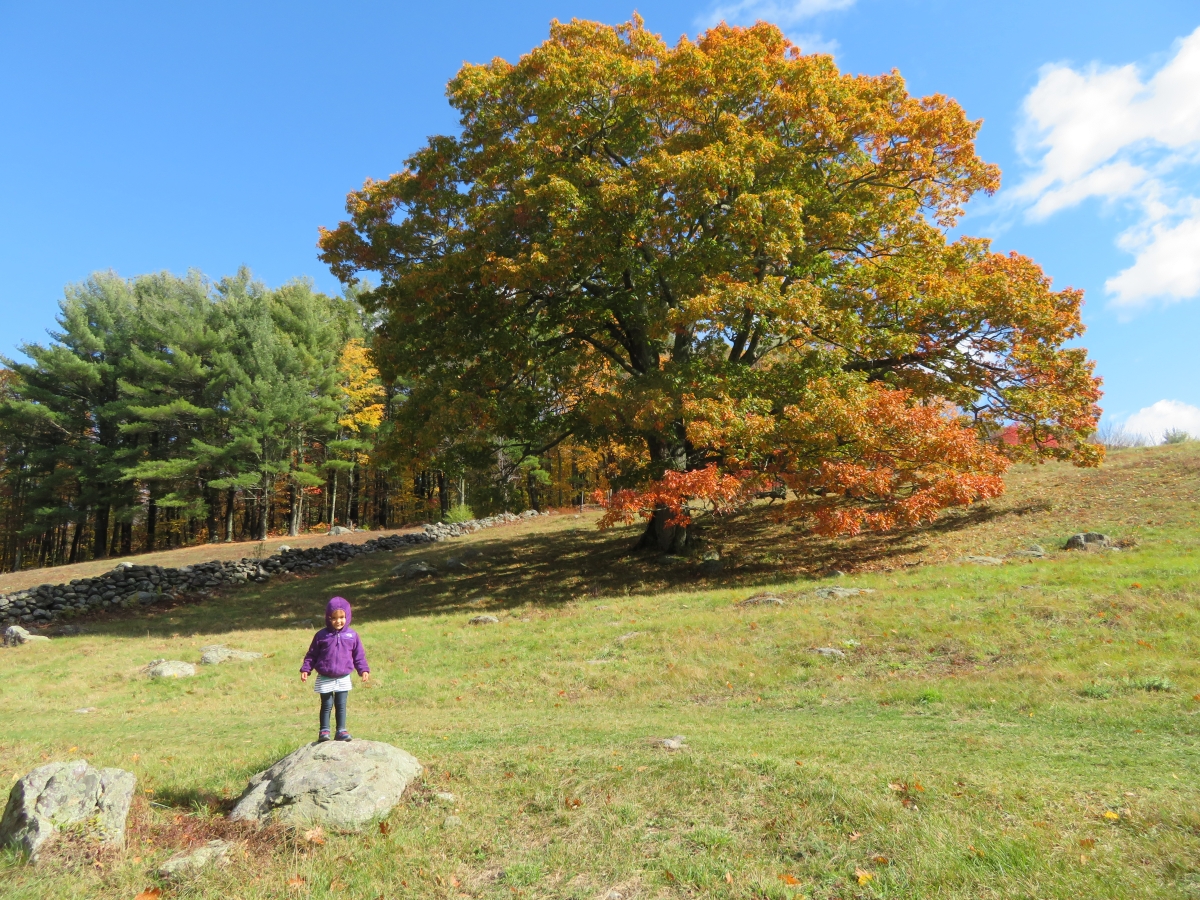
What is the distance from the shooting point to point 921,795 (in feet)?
17.1

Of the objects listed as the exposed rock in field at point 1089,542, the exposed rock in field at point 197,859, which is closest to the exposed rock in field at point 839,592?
the exposed rock in field at point 1089,542

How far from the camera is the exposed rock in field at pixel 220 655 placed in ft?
45.5

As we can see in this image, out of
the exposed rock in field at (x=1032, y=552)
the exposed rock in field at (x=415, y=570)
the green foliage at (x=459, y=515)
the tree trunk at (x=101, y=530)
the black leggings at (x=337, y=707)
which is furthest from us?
the tree trunk at (x=101, y=530)

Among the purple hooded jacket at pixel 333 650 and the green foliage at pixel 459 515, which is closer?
the purple hooded jacket at pixel 333 650

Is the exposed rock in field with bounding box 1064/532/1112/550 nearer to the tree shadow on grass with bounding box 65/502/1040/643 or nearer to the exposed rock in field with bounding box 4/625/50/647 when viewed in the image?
the tree shadow on grass with bounding box 65/502/1040/643

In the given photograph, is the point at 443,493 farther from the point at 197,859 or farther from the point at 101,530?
the point at 197,859

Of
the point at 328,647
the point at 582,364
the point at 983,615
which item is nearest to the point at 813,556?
the point at 983,615

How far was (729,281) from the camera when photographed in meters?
16.1

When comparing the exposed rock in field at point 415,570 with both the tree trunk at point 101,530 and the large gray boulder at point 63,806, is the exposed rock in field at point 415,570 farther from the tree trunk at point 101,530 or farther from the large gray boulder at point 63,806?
the tree trunk at point 101,530

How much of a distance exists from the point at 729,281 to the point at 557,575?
33.3 feet

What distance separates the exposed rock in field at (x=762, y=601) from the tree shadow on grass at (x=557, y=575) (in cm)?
175

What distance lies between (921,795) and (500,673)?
8.12 metres

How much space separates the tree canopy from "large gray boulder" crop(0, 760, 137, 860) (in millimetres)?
11309

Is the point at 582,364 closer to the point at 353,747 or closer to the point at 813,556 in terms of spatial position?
the point at 813,556
